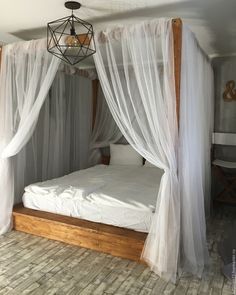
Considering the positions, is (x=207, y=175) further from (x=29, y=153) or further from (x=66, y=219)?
(x=29, y=153)

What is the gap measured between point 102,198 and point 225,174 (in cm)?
220

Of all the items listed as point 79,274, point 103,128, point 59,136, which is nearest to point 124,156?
point 103,128

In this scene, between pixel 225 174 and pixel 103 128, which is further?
pixel 103 128

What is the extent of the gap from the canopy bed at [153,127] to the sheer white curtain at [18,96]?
0.01 metres

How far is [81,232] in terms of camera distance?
2.72 m

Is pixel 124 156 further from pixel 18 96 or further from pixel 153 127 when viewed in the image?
pixel 153 127

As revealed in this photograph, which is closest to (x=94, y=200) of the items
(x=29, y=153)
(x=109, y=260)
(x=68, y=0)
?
(x=109, y=260)

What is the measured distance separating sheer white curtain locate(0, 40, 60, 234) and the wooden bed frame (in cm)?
26

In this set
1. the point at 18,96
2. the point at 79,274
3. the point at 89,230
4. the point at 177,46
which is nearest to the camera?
the point at 177,46

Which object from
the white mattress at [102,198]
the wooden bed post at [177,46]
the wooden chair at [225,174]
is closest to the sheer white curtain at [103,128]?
the white mattress at [102,198]

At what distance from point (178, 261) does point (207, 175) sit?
4.41 feet

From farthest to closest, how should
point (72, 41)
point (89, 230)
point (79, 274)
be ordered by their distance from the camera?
1. point (89, 230)
2. point (72, 41)
3. point (79, 274)

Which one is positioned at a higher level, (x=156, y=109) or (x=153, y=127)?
(x=156, y=109)

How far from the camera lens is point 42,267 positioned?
2404mm
